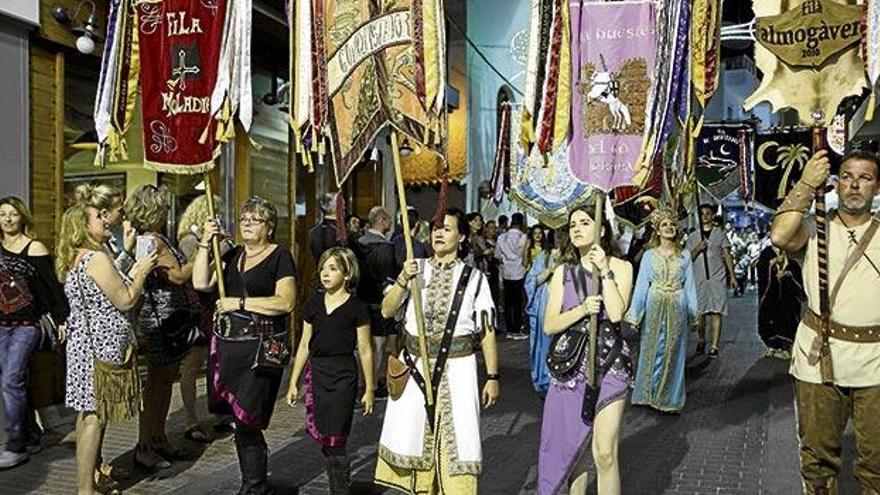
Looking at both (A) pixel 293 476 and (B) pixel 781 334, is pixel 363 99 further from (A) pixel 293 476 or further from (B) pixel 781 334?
(B) pixel 781 334

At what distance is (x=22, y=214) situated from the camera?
6527 mm

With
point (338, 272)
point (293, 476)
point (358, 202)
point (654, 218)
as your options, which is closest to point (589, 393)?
point (338, 272)

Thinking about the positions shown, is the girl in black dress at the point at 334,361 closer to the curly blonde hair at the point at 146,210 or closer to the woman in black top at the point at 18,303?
the curly blonde hair at the point at 146,210

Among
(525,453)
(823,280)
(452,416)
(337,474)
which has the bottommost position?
(525,453)

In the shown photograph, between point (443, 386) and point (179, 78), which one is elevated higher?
point (179, 78)

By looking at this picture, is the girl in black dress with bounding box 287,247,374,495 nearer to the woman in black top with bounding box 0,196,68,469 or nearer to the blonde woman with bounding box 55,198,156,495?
the blonde woman with bounding box 55,198,156,495

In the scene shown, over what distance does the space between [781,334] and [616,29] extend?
786cm

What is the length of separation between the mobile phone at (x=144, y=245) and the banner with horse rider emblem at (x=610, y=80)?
10.2 ft

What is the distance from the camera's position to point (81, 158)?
8.84 m

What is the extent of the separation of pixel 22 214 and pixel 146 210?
1.11 metres

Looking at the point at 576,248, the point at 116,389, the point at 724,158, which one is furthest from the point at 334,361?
the point at 724,158

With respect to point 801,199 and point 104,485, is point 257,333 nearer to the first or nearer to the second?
point 104,485

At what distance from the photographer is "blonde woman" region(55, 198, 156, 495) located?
17.3 feet

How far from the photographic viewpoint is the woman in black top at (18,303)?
6.47 m
